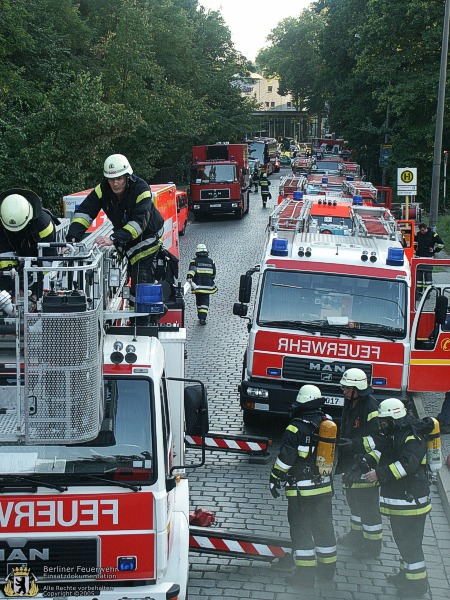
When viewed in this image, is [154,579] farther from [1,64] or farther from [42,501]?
[1,64]

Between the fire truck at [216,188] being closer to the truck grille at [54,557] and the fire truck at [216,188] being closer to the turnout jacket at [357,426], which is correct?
the turnout jacket at [357,426]

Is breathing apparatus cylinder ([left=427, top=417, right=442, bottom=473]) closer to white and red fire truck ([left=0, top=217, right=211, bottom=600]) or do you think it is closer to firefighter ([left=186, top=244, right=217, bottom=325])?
white and red fire truck ([left=0, top=217, right=211, bottom=600])

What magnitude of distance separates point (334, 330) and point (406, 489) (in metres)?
3.74

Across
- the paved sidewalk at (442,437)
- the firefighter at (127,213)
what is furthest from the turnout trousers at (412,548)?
the firefighter at (127,213)

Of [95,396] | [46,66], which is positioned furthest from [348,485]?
[46,66]

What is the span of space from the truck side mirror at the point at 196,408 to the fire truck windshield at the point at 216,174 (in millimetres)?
32158

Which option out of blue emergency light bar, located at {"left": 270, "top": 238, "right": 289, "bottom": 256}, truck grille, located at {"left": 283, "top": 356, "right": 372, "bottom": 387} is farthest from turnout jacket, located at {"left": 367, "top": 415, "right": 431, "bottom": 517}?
blue emergency light bar, located at {"left": 270, "top": 238, "right": 289, "bottom": 256}

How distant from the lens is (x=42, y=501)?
17.2 ft

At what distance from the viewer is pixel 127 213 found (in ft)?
27.0

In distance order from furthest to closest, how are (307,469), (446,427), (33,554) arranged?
(446,427) < (307,469) < (33,554)

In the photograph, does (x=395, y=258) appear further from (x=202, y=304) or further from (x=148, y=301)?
(x=202, y=304)

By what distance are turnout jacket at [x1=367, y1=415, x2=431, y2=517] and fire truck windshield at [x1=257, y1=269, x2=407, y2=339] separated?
3.47 m

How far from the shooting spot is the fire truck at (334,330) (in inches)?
433

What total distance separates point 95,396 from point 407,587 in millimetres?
3915
